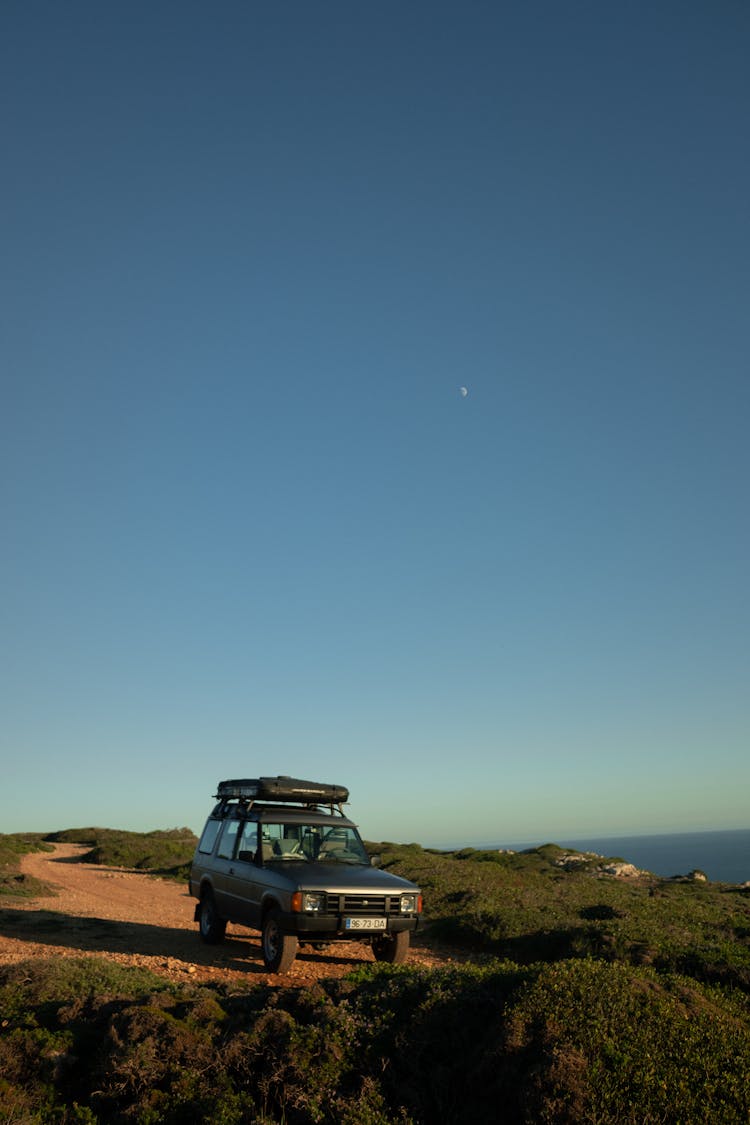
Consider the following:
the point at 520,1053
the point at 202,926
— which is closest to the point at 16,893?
the point at 202,926

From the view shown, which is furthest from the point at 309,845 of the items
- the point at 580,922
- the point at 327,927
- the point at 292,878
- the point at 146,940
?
the point at 580,922

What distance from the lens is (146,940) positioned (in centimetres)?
1362

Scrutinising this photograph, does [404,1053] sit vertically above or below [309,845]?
below

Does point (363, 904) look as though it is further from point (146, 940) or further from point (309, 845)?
point (146, 940)

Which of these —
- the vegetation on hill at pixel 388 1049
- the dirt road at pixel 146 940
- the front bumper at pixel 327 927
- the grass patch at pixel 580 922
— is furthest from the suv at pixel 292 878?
the grass patch at pixel 580 922

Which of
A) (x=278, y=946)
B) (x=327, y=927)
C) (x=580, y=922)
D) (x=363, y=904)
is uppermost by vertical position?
(x=363, y=904)

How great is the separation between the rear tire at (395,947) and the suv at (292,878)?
0.04 feet

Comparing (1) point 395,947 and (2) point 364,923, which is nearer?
(2) point 364,923

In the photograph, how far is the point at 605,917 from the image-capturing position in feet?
51.0

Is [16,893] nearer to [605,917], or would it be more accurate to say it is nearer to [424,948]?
[424,948]

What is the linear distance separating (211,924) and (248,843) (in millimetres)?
2094

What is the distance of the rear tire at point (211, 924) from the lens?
13.1 meters

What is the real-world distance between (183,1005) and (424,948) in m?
8.03

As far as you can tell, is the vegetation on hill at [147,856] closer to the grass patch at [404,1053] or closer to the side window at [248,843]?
the side window at [248,843]
